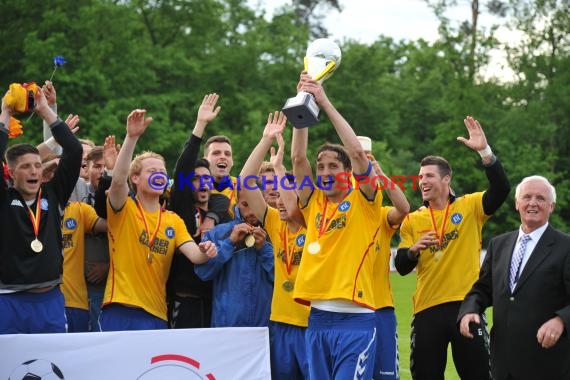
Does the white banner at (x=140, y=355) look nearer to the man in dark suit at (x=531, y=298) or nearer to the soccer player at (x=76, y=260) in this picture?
the soccer player at (x=76, y=260)

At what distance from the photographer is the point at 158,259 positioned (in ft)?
24.3

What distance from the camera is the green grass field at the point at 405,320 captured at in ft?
37.3

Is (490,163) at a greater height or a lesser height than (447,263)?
greater

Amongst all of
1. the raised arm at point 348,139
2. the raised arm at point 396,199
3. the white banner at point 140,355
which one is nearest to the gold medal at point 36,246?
the white banner at point 140,355

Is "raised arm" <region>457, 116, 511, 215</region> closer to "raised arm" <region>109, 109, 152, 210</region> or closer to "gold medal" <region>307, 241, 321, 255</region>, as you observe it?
"gold medal" <region>307, 241, 321, 255</region>

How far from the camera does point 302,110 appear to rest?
20.6 feet

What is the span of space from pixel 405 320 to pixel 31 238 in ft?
36.2

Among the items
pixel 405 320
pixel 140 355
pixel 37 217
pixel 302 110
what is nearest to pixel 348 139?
pixel 302 110

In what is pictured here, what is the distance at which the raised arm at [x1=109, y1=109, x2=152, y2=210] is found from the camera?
7.04 meters

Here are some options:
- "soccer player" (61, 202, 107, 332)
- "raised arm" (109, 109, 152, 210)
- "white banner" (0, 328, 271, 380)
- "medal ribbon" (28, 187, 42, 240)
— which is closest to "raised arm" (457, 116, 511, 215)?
"white banner" (0, 328, 271, 380)

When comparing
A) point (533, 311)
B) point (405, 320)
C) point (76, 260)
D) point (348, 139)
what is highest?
point (348, 139)

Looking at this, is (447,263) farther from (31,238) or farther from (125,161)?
(31,238)

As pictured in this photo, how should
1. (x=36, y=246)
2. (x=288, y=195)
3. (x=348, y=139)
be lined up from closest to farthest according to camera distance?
(x=348, y=139)
(x=36, y=246)
(x=288, y=195)

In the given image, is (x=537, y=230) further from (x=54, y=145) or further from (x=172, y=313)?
(x=54, y=145)
